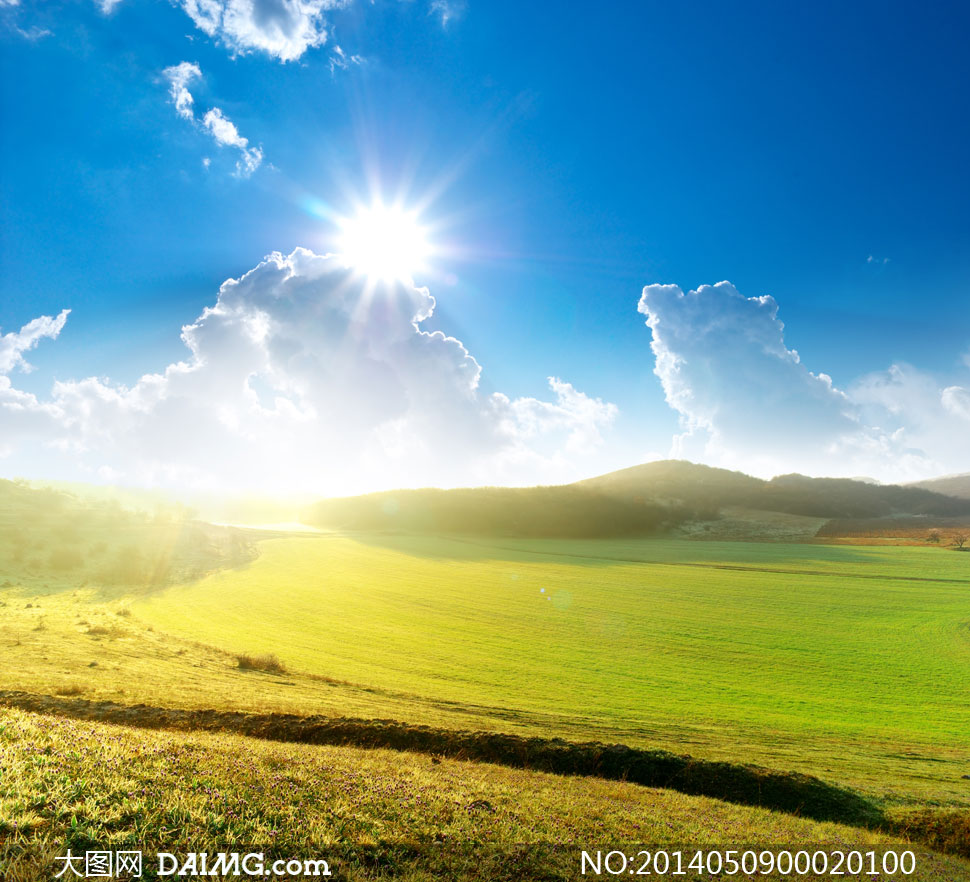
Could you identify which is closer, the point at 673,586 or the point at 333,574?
the point at 673,586

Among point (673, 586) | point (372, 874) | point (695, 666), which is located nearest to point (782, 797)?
point (372, 874)

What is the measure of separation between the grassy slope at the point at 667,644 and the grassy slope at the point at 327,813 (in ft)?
24.2

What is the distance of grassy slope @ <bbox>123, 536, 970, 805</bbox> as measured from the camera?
20.1 m

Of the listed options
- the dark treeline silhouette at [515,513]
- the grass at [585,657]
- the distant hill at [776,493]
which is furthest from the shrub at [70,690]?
the distant hill at [776,493]

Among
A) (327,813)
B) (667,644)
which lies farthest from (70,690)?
(667,644)

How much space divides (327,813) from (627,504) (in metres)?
130

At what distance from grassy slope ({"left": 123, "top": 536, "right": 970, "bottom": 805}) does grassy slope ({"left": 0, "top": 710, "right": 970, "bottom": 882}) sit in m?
7.38

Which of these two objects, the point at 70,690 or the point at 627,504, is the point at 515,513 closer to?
the point at 627,504

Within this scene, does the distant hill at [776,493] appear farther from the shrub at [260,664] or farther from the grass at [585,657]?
the shrub at [260,664]

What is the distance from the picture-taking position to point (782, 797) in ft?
42.7

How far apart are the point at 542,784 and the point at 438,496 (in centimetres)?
13709

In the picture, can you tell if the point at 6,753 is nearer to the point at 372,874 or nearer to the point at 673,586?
the point at 372,874

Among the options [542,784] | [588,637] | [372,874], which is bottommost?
[588,637]

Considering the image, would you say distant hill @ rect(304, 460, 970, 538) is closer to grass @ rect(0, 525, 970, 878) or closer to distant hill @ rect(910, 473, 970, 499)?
distant hill @ rect(910, 473, 970, 499)
